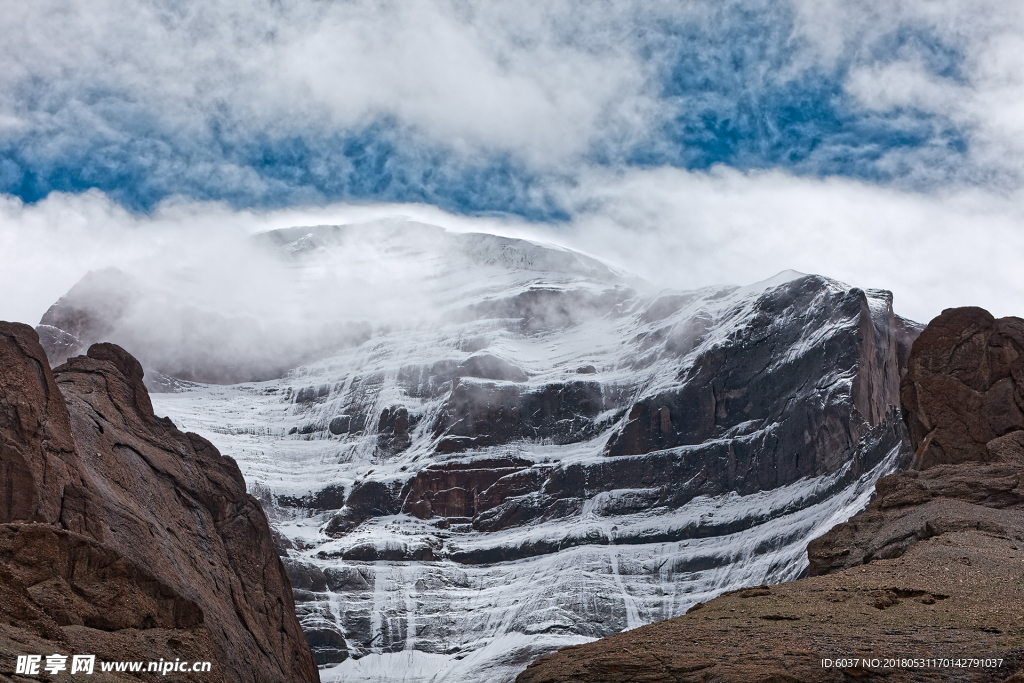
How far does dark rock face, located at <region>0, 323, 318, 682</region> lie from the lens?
41.3 m

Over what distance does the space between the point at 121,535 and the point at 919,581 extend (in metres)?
39.9

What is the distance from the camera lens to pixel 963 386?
74750 millimetres

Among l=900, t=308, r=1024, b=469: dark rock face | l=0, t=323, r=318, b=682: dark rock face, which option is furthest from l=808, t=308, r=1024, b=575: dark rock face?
l=0, t=323, r=318, b=682: dark rock face

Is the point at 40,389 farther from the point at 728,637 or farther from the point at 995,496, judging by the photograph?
the point at 995,496

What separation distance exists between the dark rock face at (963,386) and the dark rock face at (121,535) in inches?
1654

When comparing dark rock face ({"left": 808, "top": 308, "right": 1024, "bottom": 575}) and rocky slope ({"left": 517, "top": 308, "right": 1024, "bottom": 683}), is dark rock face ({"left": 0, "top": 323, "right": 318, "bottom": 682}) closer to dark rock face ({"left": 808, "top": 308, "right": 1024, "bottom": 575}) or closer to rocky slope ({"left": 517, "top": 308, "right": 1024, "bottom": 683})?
rocky slope ({"left": 517, "top": 308, "right": 1024, "bottom": 683})

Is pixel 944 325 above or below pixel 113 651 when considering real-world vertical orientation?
above

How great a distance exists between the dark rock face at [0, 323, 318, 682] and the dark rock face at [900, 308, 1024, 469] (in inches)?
1654

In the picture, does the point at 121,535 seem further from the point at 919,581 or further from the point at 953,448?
the point at 953,448

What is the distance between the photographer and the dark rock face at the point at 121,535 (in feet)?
135

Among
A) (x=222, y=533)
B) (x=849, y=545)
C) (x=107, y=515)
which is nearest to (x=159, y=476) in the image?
(x=222, y=533)

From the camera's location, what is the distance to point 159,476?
78500mm

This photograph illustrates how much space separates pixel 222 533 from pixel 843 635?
51351 millimetres

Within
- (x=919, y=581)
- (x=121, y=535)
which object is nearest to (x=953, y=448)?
(x=919, y=581)
